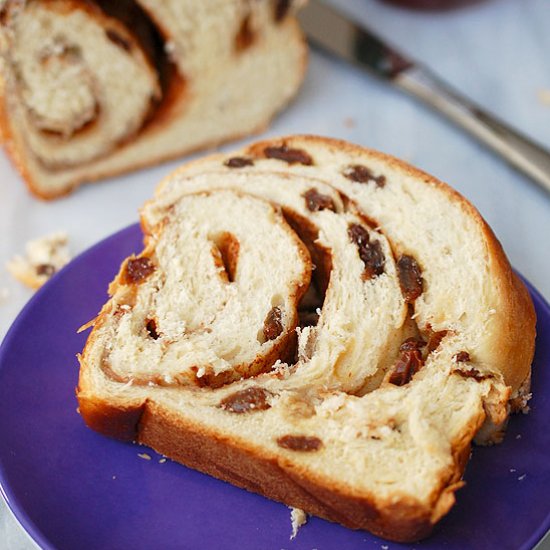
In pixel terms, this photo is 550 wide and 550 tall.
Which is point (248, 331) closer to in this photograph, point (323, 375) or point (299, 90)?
point (323, 375)

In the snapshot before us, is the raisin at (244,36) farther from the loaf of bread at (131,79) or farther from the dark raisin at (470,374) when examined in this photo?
the dark raisin at (470,374)

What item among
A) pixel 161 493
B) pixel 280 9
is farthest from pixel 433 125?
pixel 161 493

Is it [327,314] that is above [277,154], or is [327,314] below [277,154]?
below

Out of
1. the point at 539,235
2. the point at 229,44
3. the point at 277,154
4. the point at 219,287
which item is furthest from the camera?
the point at 229,44

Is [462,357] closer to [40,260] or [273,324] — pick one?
[273,324]

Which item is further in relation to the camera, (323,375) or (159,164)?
(159,164)

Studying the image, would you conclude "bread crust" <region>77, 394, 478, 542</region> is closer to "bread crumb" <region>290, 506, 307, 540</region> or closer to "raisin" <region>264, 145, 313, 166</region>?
"bread crumb" <region>290, 506, 307, 540</region>

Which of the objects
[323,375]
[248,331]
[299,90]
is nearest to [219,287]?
[248,331]
